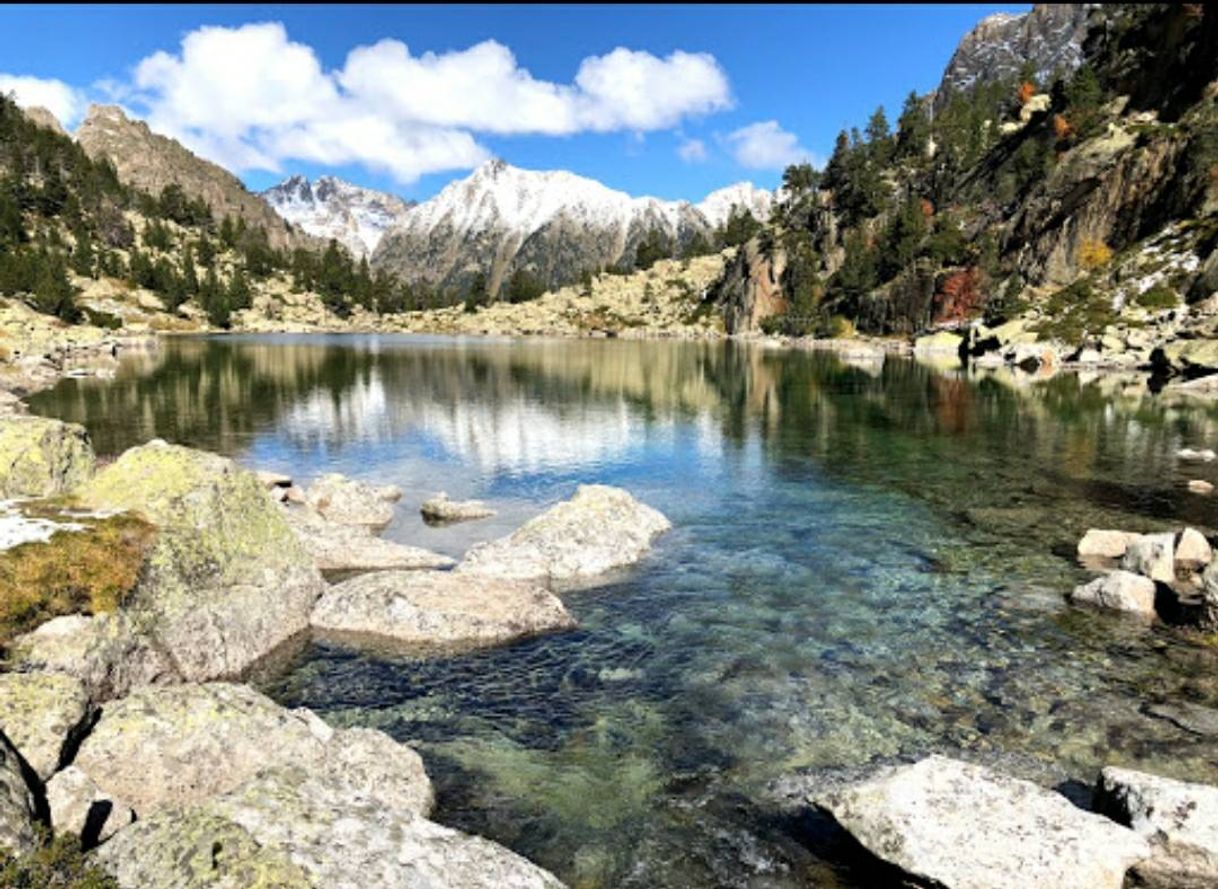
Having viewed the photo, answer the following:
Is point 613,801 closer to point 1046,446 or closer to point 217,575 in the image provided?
point 217,575

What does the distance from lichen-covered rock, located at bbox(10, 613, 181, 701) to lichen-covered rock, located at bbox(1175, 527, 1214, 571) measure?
105 ft

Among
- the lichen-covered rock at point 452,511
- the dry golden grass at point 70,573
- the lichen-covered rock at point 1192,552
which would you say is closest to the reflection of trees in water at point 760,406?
the lichen-covered rock at point 1192,552

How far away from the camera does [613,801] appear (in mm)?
14891

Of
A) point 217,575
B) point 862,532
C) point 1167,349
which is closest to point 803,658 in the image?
point 862,532

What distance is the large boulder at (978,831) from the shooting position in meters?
11.0

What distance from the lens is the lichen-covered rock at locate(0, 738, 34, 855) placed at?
9.01 m

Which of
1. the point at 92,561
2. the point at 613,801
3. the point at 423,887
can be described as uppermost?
the point at 92,561

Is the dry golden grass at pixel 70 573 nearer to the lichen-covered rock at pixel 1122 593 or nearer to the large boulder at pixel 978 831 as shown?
the large boulder at pixel 978 831

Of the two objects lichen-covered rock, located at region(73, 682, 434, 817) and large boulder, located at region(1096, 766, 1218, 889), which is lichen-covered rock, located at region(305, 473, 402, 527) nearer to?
lichen-covered rock, located at region(73, 682, 434, 817)

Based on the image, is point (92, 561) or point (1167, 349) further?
point (1167, 349)

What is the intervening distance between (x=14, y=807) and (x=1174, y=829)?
16.1 m

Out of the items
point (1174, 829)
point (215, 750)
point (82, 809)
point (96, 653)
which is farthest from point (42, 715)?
point (1174, 829)

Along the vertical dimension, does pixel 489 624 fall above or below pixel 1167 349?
below

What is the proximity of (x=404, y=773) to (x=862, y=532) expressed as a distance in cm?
2410
